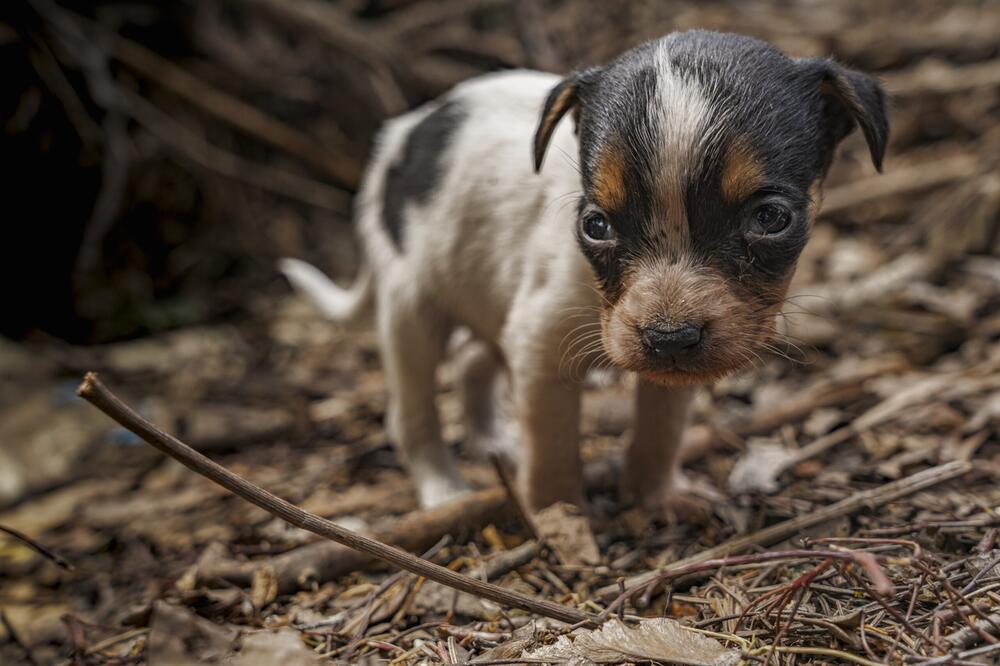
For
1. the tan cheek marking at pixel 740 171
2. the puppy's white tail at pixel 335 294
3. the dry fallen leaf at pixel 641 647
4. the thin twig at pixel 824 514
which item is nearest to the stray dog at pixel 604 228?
the tan cheek marking at pixel 740 171

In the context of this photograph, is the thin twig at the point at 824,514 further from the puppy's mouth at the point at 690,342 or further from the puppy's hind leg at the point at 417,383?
the puppy's hind leg at the point at 417,383

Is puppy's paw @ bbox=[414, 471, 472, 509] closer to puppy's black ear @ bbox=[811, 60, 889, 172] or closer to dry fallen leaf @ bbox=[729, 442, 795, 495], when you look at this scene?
dry fallen leaf @ bbox=[729, 442, 795, 495]

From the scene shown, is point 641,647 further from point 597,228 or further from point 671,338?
point 597,228

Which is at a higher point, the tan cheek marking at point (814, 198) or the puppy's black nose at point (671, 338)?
the tan cheek marking at point (814, 198)

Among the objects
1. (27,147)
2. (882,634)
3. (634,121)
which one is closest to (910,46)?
(634,121)

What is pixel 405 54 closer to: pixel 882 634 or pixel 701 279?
pixel 701 279

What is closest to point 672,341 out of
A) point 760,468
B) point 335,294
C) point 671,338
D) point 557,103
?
point 671,338

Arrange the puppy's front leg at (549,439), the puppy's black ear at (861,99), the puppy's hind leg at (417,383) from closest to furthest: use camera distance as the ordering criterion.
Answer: the puppy's black ear at (861,99), the puppy's front leg at (549,439), the puppy's hind leg at (417,383)
